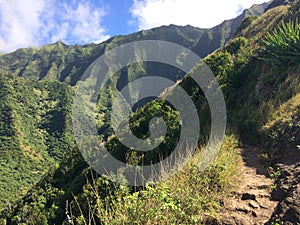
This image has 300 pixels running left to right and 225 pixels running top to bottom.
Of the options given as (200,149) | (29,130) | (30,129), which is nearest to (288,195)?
(200,149)

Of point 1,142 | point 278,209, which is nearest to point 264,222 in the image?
point 278,209

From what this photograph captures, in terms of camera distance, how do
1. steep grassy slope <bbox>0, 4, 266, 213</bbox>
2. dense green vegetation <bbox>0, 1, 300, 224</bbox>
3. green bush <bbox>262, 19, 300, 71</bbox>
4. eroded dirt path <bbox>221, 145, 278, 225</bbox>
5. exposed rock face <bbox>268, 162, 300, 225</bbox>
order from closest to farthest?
exposed rock face <bbox>268, 162, 300, 225</bbox>, dense green vegetation <bbox>0, 1, 300, 224</bbox>, eroded dirt path <bbox>221, 145, 278, 225</bbox>, green bush <bbox>262, 19, 300, 71</bbox>, steep grassy slope <bbox>0, 4, 266, 213</bbox>

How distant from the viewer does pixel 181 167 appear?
477 centimetres

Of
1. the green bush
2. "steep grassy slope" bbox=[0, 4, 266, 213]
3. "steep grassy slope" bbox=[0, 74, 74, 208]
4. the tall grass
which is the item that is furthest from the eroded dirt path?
"steep grassy slope" bbox=[0, 4, 266, 213]

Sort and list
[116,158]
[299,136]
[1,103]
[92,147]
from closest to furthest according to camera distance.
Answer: [299,136] < [116,158] < [92,147] < [1,103]

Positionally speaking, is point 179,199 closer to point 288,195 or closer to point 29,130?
point 288,195

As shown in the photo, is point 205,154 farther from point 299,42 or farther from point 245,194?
point 299,42

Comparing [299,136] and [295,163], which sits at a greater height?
[299,136]

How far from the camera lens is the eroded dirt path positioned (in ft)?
12.2

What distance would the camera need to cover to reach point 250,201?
13.4 feet

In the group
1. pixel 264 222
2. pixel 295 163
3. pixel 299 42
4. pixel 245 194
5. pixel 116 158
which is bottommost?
pixel 264 222

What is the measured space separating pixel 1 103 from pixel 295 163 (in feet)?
472

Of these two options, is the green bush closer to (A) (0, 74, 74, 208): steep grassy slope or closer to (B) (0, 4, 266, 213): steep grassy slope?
(A) (0, 74, 74, 208): steep grassy slope

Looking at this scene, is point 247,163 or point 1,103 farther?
point 1,103
